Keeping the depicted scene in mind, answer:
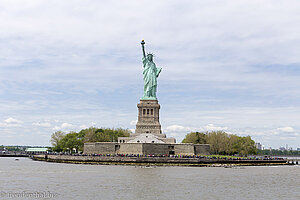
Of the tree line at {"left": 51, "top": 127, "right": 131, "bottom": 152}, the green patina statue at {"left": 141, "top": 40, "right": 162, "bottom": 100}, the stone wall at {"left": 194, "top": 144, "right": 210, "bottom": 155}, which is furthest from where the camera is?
the tree line at {"left": 51, "top": 127, "right": 131, "bottom": 152}

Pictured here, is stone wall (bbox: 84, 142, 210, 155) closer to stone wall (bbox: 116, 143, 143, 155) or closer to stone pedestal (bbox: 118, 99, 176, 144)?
stone wall (bbox: 116, 143, 143, 155)

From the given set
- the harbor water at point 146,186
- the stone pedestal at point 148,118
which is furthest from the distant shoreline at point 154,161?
the stone pedestal at point 148,118

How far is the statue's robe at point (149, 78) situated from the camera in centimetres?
10256

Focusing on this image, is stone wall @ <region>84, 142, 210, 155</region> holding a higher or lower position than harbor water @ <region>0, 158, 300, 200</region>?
higher

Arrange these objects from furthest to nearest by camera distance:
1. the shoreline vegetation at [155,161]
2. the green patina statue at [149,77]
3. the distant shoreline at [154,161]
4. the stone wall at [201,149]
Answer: the green patina statue at [149,77] < the stone wall at [201,149] < the shoreline vegetation at [155,161] < the distant shoreline at [154,161]

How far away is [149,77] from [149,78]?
0.26m

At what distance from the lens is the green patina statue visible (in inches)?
4038

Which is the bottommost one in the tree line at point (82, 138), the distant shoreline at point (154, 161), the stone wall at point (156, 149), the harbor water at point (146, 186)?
the harbor water at point (146, 186)

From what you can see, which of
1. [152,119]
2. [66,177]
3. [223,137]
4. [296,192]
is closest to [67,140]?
[152,119]

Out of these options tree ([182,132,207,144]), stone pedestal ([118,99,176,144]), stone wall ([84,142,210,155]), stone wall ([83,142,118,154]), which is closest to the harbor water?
stone wall ([84,142,210,155])

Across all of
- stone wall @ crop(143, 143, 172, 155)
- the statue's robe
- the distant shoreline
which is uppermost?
the statue's robe

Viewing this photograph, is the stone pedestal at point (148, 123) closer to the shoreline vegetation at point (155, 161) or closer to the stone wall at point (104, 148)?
the stone wall at point (104, 148)

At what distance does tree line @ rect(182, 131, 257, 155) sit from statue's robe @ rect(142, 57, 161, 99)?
2139cm

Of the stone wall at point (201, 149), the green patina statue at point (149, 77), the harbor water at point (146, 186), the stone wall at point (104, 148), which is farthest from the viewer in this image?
the green patina statue at point (149, 77)
